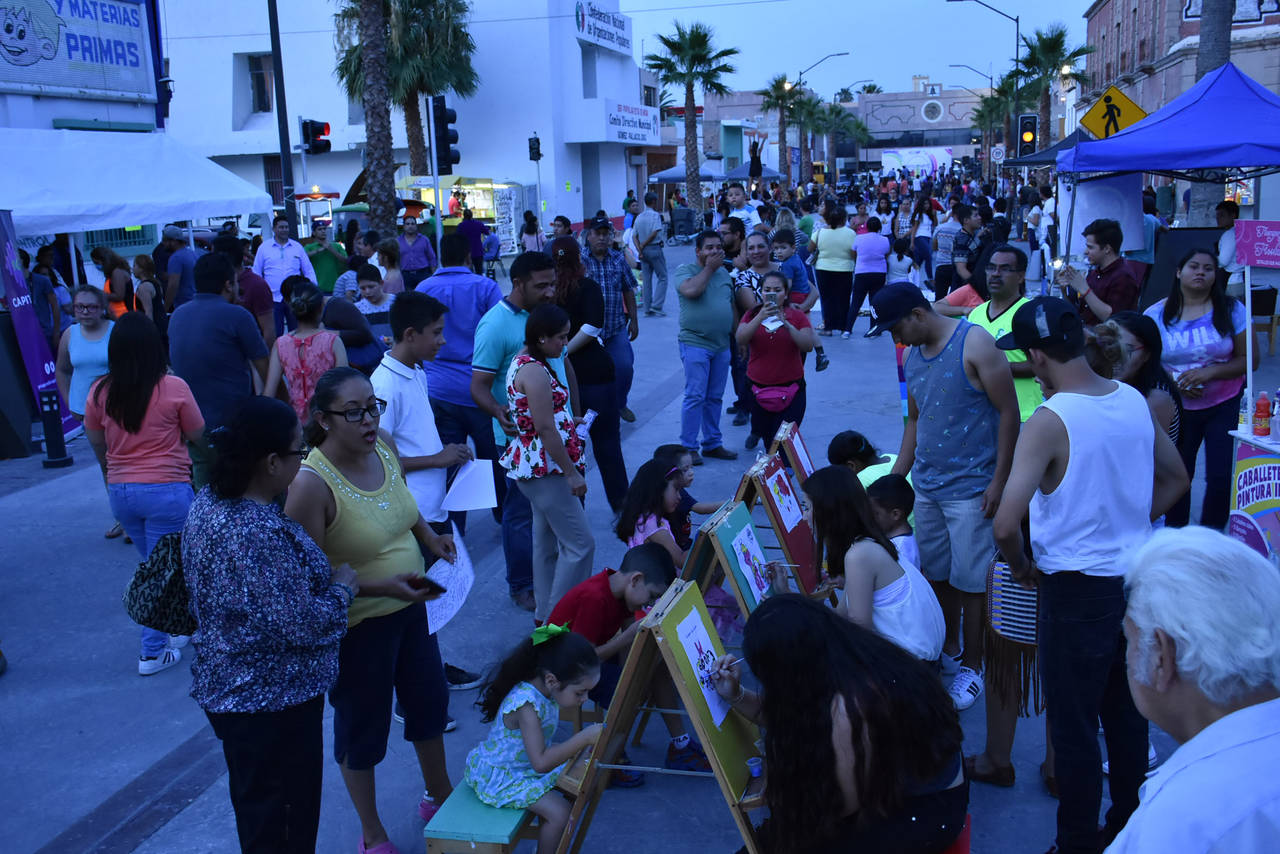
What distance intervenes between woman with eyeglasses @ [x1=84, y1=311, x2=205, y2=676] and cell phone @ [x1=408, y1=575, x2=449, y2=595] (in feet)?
7.49

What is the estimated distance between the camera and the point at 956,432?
13.7 feet

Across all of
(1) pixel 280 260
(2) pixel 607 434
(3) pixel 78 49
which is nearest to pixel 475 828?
(2) pixel 607 434

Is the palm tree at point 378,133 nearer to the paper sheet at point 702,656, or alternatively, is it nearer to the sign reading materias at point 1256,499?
the sign reading materias at point 1256,499

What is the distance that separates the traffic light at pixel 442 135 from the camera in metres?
12.3

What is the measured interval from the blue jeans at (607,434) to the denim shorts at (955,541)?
2.43 meters

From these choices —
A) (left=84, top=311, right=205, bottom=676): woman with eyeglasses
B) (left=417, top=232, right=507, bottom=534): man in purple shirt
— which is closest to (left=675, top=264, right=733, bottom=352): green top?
(left=417, top=232, right=507, bottom=534): man in purple shirt

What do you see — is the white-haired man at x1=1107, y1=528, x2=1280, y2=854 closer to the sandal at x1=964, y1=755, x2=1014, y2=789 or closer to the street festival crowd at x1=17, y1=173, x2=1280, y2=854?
the street festival crowd at x1=17, y1=173, x2=1280, y2=854

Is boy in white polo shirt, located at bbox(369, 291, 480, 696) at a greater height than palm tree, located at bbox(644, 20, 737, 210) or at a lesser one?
lesser

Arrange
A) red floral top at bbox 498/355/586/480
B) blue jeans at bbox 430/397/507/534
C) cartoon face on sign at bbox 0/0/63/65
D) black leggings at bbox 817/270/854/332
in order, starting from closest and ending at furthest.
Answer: red floral top at bbox 498/355/586/480
blue jeans at bbox 430/397/507/534
cartoon face on sign at bbox 0/0/63/65
black leggings at bbox 817/270/854/332

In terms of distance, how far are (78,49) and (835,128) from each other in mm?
88736

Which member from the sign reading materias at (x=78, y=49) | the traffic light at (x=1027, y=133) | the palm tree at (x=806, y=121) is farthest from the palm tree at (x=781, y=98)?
the sign reading materias at (x=78, y=49)

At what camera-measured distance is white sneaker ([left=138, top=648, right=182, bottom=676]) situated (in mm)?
5137

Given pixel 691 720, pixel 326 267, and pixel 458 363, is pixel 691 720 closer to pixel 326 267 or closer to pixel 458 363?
pixel 458 363

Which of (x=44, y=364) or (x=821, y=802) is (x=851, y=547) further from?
(x=44, y=364)
